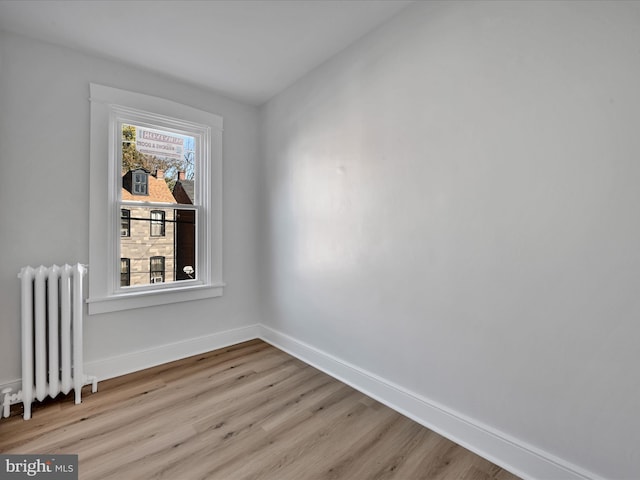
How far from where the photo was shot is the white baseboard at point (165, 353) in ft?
7.98

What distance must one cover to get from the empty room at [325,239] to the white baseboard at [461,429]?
11 mm

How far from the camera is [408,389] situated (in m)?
1.96

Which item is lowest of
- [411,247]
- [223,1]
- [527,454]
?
[527,454]

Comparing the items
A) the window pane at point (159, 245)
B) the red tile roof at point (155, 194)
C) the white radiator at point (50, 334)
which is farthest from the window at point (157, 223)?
the white radiator at point (50, 334)

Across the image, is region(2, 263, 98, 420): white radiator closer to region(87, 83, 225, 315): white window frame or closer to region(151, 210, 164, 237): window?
region(87, 83, 225, 315): white window frame

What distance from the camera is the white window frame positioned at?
2.40 metres

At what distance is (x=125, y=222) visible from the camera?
A: 2.60 meters

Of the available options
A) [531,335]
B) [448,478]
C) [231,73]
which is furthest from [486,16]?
[448,478]

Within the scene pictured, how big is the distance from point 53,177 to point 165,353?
5.62 ft

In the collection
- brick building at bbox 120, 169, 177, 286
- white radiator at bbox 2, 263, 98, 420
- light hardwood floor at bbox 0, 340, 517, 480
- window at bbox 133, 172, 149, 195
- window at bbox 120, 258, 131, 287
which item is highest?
window at bbox 133, 172, 149, 195

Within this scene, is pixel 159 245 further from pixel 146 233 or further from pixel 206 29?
pixel 206 29

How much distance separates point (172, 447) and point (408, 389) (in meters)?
1.46

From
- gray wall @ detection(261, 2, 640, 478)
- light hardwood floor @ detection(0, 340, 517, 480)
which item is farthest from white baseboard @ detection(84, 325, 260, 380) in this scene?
gray wall @ detection(261, 2, 640, 478)

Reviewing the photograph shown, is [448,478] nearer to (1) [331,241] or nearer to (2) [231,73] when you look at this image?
(1) [331,241]
